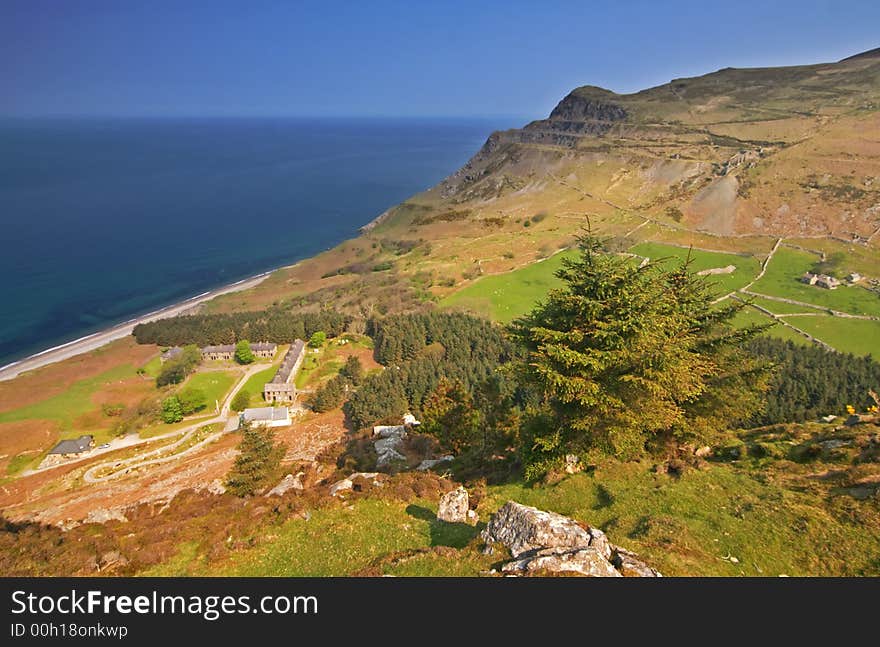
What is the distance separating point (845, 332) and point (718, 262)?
32826 mm

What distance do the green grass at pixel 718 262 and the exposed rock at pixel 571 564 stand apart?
3271 inches

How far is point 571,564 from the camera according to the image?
1188 centimetres

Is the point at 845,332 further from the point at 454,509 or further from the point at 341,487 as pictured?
the point at 341,487

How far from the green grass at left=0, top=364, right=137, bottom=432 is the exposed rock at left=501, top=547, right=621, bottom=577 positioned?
6826 cm

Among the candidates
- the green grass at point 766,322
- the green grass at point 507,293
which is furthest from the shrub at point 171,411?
the green grass at point 766,322

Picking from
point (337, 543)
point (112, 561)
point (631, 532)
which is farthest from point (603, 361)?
point (112, 561)

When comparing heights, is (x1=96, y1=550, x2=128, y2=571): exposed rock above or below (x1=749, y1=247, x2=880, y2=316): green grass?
above

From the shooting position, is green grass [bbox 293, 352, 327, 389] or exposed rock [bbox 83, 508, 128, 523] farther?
green grass [bbox 293, 352, 327, 389]

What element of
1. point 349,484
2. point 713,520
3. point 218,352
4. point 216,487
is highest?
point 713,520

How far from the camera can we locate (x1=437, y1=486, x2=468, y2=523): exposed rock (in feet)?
64.6

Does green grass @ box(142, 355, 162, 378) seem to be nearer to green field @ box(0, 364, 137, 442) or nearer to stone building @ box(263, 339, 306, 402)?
green field @ box(0, 364, 137, 442)

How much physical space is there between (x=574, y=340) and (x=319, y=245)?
15113cm

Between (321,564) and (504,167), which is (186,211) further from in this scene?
(321,564)

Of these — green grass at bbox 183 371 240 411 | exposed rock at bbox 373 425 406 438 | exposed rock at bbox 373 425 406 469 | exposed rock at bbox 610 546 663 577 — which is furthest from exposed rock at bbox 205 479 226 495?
exposed rock at bbox 610 546 663 577
